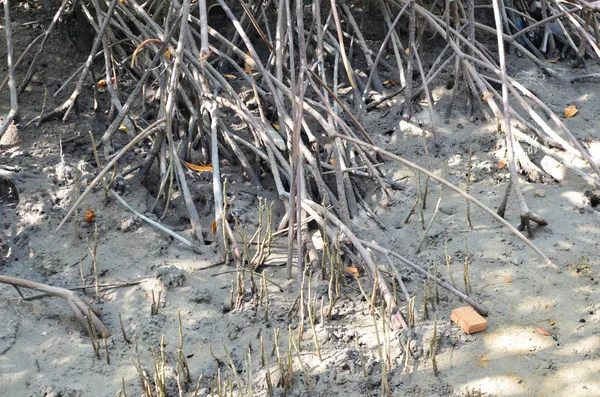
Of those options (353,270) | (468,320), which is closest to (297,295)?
(353,270)

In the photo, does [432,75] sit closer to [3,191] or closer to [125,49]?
[125,49]

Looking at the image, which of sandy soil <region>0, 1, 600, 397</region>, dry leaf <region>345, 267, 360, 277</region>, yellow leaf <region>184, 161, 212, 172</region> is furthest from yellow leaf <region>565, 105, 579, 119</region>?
yellow leaf <region>184, 161, 212, 172</region>

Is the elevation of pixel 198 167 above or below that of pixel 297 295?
above

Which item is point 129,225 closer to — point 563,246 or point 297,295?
point 297,295

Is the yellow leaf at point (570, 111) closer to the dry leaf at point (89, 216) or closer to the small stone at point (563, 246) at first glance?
the small stone at point (563, 246)

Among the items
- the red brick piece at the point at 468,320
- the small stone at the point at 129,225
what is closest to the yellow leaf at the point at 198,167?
the small stone at the point at 129,225

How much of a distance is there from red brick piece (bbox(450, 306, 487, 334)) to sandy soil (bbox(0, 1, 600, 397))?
0.03m

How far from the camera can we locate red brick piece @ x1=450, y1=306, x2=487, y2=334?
2518mm

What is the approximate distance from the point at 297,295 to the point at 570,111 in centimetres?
171

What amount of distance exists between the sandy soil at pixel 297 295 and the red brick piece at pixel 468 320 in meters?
0.03

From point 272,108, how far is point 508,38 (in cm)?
122

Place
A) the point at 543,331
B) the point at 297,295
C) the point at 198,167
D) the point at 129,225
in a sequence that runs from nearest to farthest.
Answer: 1. the point at 543,331
2. the point at 297,295
3. the point at 129,225
4. the point at 198,167

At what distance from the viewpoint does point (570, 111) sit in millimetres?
3691

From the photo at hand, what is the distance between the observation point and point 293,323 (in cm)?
270
